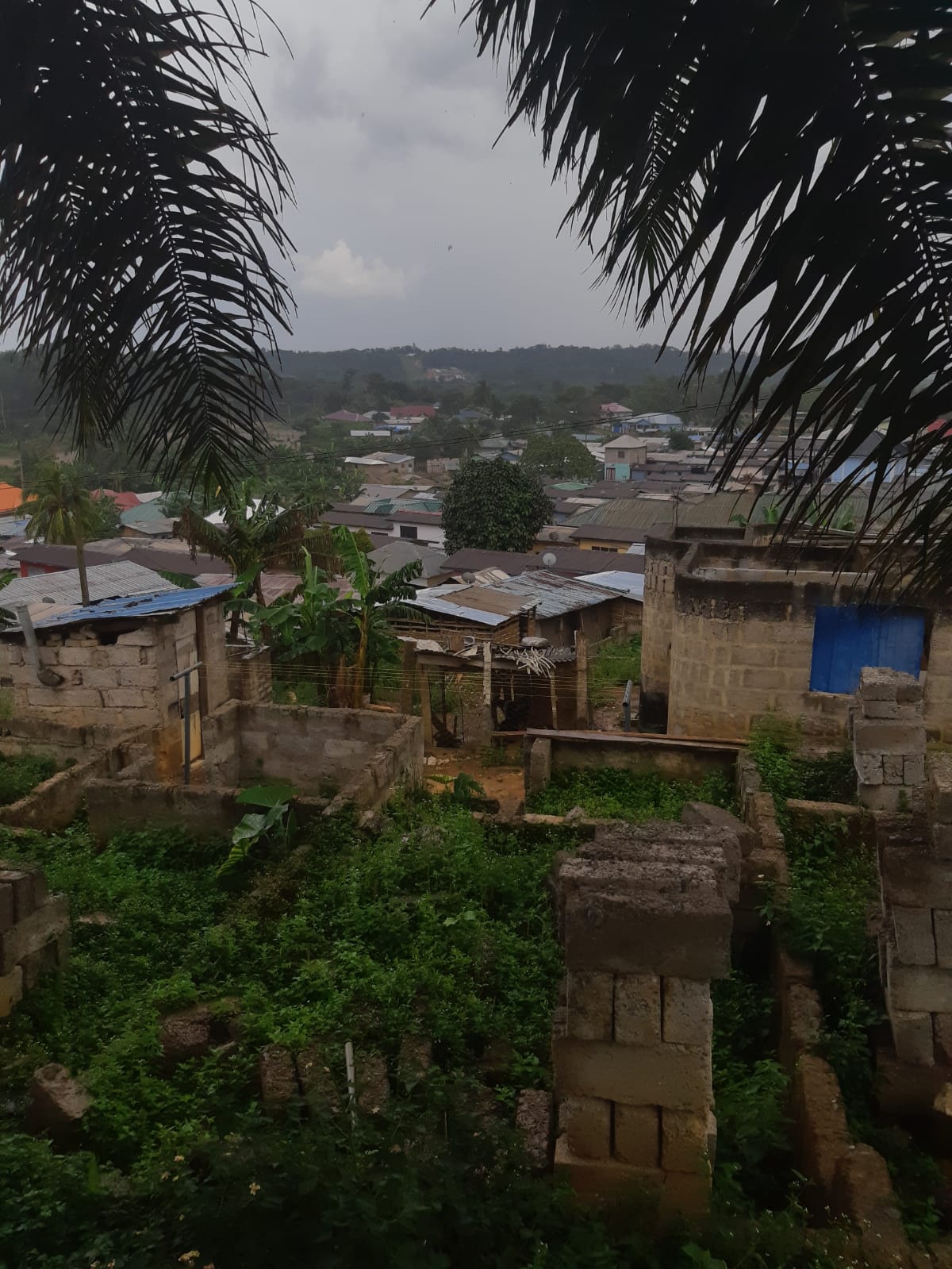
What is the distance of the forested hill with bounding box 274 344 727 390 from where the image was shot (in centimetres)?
15062

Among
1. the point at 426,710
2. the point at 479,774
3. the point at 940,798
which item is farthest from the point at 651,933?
the point at 426,710

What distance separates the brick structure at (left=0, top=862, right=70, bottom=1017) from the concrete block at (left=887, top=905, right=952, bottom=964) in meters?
5.88

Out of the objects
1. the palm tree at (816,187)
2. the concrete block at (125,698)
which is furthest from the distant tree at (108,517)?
the palm tree at (816,187)

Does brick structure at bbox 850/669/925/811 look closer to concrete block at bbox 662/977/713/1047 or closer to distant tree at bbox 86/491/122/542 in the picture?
concrete block at bbox 662/977/713/1047

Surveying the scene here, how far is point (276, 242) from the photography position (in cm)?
362

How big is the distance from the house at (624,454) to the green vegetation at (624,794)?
5955cm

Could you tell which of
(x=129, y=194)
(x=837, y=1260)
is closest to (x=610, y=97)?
(x=129, y=194)

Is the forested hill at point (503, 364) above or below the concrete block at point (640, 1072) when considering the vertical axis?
above

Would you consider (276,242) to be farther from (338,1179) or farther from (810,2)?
(338,1179)

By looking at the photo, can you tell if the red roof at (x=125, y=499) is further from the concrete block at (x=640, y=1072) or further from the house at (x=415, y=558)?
the concrete block at (x=640, y=1072)

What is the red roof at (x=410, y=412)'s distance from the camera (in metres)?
104

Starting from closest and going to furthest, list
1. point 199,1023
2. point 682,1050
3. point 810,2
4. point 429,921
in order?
point 810,2, point 682,1050, point 199,1023, point 429,921

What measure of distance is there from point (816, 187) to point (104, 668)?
37.5 ft

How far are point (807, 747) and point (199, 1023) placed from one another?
8659mm
